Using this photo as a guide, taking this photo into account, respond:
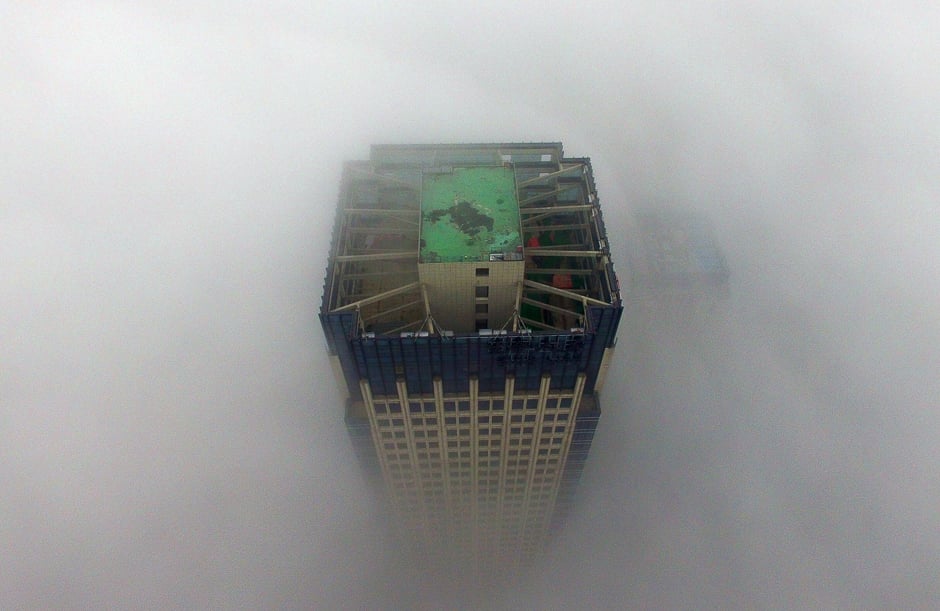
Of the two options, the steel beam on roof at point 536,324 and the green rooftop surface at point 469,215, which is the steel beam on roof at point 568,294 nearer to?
the steel beam on roof at point 536,324

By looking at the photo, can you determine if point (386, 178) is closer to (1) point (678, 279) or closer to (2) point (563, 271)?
(2) point (563, 271)

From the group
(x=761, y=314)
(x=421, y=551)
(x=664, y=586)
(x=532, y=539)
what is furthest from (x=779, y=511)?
(x=421, y=551)

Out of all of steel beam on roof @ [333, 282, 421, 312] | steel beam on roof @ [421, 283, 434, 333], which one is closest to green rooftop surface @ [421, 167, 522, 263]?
steel beam on roof @ [421, 283, 434, 333]

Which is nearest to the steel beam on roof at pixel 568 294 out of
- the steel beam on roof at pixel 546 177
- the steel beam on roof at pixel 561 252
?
the steel beam on roof at pixel 561 252

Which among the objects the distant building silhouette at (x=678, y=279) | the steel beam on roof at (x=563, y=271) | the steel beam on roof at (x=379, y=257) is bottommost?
the distant building silhouette at (x=678, y=279)

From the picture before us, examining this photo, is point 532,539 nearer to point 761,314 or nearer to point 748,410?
point 748,410

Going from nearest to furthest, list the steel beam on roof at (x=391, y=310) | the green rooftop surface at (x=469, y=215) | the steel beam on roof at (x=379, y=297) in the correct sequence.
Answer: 1. the steel beam on roof at (x=379, y=297)
2. the green rooftop surface at (x=469, y=215)
3. the steel beam on roof at (x=391, y=310)
